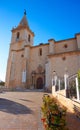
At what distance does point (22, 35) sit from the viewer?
29.9m

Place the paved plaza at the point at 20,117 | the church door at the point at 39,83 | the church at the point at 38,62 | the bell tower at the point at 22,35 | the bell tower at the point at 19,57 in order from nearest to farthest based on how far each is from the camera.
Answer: the paved plaza at the point at 20,117 → the church at the point at 38,62 → the church door at the point at 39,83 → the bell tower at the point at 19,57 → the bell tower at the point at 22,35

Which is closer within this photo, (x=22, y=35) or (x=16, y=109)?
(x=16, y=109)

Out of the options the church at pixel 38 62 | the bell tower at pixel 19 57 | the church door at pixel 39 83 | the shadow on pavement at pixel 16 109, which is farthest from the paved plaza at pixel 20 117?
the church door at pixel 39 83

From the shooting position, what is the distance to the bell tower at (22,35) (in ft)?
97.3

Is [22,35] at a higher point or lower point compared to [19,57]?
higher

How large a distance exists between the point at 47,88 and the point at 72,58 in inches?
270

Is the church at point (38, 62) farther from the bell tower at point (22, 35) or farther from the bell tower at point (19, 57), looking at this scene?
the bell tower at point (22, 35)

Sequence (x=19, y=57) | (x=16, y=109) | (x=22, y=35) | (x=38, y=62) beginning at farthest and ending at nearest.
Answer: (x=22, y=35) < (x=19, y=57) < (x=38, y=62) < (x=16, y=109)

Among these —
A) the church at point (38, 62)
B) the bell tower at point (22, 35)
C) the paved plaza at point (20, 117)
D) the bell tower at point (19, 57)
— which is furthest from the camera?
the bell tower at point (22, 35)

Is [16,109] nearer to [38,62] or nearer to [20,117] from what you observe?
[20,117]

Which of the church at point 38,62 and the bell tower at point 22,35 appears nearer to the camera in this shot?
the church at point 38,62

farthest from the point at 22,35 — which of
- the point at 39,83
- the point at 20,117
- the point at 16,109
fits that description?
the point at 20,117

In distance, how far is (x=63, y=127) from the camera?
2562mm

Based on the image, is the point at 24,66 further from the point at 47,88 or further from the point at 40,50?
the point at 47,88
